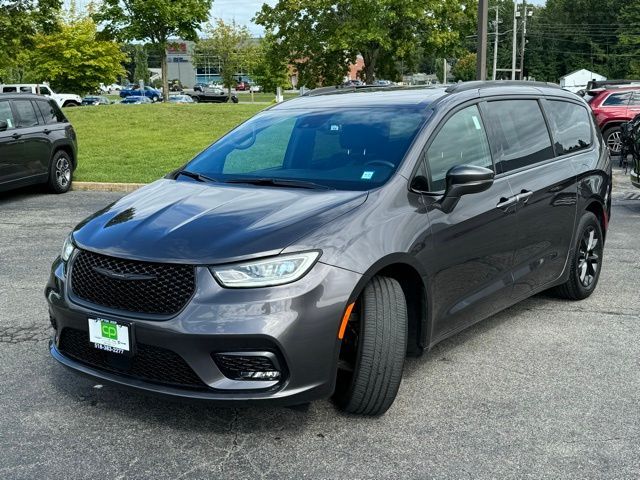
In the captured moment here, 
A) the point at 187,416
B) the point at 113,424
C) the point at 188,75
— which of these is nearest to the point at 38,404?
the point at 113,424

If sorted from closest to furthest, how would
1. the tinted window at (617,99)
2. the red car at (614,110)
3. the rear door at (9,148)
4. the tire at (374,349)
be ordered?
the tire at (374,349), the rear door at (9,148), the red car at (614,110), the tinted window at (617,99)

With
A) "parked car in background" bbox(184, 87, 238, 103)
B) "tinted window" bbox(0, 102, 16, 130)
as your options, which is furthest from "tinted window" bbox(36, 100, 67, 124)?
"parked car in background" bbox(184, 87, 238, 103)

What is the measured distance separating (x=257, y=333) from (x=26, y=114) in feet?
33.1

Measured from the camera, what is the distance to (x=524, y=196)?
482 centimetres

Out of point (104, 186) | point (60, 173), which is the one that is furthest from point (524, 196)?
point (104, 186)

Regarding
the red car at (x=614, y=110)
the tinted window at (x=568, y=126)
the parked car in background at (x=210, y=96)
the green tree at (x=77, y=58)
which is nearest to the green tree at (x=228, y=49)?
the parked car in background at (x=210, y=96)

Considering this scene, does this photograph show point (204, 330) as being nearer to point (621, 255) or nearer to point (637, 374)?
point (637, 374)

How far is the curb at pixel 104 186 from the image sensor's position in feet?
43.1

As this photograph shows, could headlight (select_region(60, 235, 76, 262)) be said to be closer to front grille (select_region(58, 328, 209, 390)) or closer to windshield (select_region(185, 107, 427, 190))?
front grille (select_region(58, 328, 209, 390))

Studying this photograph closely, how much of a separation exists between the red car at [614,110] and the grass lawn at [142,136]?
967 cm

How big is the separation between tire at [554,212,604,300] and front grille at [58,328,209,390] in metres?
3.41

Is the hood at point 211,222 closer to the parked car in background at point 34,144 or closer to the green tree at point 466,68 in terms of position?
the parked car in background at point 34,144

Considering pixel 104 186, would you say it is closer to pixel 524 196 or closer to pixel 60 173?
pixel 60 173

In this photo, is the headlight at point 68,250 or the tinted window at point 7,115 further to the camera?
the tinted window at point 7,115
